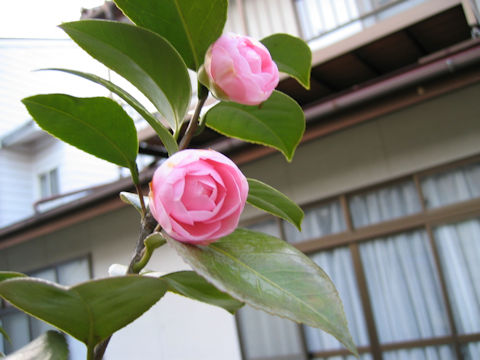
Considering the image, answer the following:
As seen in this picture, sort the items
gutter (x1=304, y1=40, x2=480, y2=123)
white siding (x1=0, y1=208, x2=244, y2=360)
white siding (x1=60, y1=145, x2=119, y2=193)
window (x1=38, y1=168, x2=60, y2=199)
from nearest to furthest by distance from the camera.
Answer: gutter (x1=304, y1=40, x2=480, y2=123)
white siding (x1=0, y1=208, x2=244, y2=360)
white siding (x1=60, y1=145, x2=119, y2=193)
window (x1=38, y1=168, x2=60, y2=199)

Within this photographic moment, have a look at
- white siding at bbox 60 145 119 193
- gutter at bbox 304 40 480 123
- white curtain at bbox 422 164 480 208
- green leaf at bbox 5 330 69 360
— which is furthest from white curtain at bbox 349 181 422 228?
green leaf at bbox 5 330 69 360

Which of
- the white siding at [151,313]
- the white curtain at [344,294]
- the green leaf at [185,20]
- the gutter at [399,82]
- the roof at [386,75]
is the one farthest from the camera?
the white siding at [151,313]

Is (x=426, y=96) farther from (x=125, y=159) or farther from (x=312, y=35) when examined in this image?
(x=125, y=159)

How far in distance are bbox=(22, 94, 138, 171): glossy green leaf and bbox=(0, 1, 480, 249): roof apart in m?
3.53

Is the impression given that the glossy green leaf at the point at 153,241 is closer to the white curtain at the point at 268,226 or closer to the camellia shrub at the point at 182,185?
the camellia shrub at the point at 182,185

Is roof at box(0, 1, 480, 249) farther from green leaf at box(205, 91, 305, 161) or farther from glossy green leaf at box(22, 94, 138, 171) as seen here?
glossy green leaf at box(22, 94, 138, 171)

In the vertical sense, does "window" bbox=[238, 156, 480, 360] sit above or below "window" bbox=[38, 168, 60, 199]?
below

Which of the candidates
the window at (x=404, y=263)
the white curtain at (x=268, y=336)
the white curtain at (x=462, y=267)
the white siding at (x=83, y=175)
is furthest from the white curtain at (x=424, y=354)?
the white siding at (x=83, y=175)

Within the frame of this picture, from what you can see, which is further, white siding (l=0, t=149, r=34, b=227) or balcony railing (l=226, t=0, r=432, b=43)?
white siding (l=0, t=149, r=34, b=227)

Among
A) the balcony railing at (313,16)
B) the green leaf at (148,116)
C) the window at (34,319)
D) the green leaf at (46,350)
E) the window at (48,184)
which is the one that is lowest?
the green leaf at (46,350)

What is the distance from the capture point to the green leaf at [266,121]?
617 mm

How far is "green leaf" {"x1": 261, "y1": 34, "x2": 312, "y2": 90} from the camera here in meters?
0.57

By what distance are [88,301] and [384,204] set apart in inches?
159

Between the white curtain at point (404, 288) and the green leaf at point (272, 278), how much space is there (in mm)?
3865
